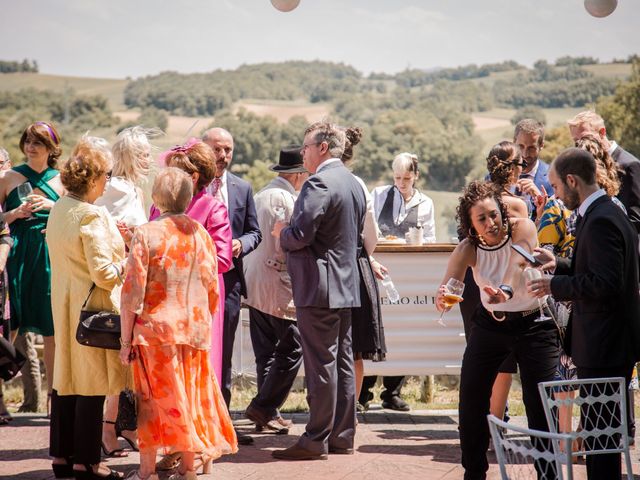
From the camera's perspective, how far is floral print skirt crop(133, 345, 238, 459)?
14.2ft

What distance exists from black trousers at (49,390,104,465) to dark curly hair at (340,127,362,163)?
7.76 feet

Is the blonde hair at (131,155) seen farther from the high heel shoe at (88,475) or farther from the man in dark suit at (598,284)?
the man in dark suit at (598,284)

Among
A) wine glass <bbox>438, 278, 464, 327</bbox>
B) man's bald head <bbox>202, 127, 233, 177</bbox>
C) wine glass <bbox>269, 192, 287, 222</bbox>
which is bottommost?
wine glass <bbox>438, 278, 464, 327</bbox>

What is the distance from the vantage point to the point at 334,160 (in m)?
5.33

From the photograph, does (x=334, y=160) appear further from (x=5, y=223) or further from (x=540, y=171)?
(x=5, y=223)

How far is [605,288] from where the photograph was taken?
3.69 meters

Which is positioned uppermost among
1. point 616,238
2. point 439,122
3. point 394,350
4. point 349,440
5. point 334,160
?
point 439,122

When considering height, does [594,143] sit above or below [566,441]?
above

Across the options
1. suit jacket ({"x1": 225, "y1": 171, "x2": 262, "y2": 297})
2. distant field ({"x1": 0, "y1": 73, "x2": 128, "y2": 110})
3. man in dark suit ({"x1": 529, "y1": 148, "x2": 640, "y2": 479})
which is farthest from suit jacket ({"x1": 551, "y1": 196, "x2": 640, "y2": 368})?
distant field ({"x1": 0, "y1": 73, "x2": 128, "y2": 110})

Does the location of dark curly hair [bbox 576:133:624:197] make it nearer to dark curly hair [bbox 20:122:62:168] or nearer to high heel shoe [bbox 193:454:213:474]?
high heel shoe [bbox 193:454:213:474]

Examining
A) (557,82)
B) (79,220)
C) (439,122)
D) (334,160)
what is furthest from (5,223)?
(557,82)

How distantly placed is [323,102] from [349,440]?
63731 millimetres

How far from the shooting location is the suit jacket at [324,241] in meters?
5.13

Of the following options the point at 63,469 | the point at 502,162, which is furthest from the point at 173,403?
the point at 502,162
